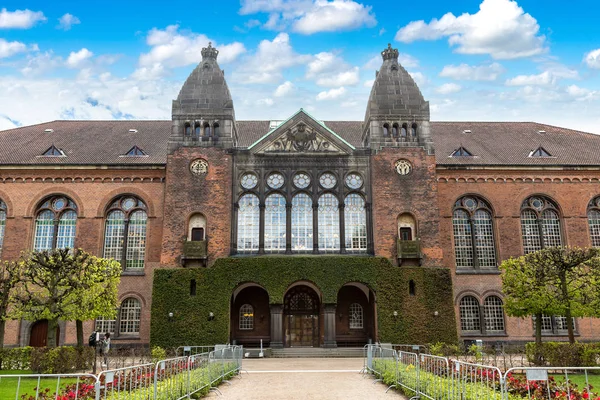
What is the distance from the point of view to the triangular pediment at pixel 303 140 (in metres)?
34.0

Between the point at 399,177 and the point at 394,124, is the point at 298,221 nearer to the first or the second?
the point at 399,177

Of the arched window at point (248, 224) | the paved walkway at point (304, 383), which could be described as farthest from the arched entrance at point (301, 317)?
the paved walkway at point (304, 383)

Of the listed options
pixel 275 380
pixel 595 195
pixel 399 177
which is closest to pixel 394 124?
pixel 399 177

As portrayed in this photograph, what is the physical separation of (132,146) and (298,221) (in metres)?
14.2

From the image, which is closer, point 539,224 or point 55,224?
point 55,224

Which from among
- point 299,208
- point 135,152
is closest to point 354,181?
point 299,208

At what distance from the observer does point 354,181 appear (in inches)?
1335

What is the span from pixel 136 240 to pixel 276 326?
450 inches

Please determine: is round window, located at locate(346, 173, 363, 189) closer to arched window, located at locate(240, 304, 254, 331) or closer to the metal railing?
arched window, located at locate(240, 304, 254, 331)

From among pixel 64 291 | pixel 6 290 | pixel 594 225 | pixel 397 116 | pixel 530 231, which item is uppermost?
pixel 397 116

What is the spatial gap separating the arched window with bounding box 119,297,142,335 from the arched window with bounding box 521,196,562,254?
26485 millimetres

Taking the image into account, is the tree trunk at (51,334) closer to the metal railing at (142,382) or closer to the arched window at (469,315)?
the metal railing at (142,382)

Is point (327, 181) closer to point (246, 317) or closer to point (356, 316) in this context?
point (356, 316)

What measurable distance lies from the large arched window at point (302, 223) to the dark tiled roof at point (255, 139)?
854cm
